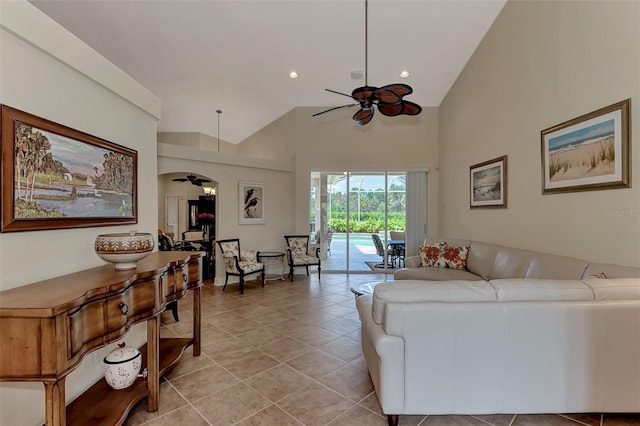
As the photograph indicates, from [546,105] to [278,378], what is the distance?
4.25 meters

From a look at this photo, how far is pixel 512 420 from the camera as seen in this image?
6.49ft

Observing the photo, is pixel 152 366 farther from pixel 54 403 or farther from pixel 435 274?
pixel 435 274

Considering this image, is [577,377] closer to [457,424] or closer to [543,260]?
[457,424]

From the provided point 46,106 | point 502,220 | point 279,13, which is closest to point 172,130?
point 279,13

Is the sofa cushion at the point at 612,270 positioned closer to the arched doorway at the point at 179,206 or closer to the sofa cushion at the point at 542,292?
the sofa cushion at the point at 542,292

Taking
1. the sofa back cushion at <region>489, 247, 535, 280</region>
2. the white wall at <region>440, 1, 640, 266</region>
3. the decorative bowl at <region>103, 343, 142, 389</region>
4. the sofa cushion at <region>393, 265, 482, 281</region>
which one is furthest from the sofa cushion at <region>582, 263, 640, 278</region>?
the decorative bowl at <region>103, 343, 142, 389</region>

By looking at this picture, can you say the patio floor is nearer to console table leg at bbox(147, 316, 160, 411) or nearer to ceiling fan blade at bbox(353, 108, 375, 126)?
ceiling fan blade at bbox(353, 108, 375, 126)

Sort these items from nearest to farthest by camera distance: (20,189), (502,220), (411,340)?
(20,189), (411,340), (502,220)

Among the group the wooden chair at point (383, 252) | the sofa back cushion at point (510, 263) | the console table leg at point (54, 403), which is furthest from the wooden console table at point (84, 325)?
the wooden chair at point (383, 252)

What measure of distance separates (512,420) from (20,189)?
11.2 ft

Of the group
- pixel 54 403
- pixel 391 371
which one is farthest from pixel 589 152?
pixel 54 403

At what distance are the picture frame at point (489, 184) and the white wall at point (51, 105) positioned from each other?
482 cm

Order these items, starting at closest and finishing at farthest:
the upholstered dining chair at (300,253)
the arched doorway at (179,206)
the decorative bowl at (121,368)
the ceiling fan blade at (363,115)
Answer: the decorative bowl at (121,368) → the ceiling fan blade at (363,115) → the upholstered dining chair at (300,253) → the arched doorway at (179,206)

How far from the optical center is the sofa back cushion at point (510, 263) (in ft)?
11.5
